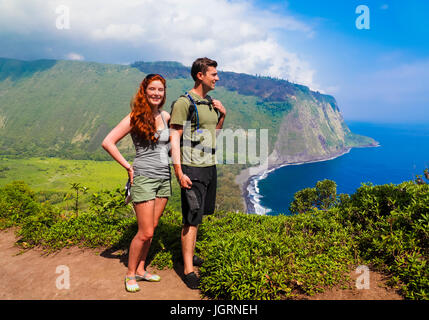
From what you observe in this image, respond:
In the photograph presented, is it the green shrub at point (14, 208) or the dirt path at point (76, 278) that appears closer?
the dirt path at point (76, 278)

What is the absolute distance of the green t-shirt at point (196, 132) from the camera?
125 inches

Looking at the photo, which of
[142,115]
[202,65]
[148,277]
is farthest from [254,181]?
[142,115]

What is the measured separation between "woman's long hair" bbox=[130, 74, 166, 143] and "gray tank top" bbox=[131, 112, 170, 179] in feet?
0.33

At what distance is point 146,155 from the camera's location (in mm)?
3330

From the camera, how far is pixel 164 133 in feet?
11.1

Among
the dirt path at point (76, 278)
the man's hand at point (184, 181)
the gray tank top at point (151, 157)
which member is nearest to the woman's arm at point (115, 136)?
the gray tank top at point (151, 157)

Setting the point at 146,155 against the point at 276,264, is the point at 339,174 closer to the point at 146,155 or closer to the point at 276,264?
the point at 276,264

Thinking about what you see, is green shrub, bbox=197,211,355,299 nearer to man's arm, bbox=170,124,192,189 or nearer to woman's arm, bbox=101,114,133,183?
man's arm, bbox=170,124,192,189

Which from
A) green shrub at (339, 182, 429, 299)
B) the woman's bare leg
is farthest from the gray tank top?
green shrub at (339, 182, 429, 299)

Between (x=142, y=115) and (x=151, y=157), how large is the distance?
0.56 m

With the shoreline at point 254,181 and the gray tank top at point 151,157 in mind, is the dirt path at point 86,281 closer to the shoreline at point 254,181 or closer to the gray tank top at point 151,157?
the gray tank top at point 151,157

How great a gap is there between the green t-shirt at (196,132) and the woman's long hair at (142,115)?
316mm
